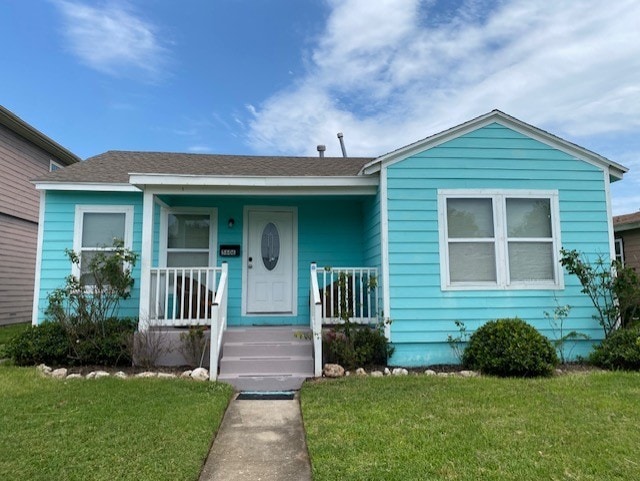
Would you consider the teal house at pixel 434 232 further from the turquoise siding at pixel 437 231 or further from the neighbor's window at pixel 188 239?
the neighbor's window at pixel 188 239

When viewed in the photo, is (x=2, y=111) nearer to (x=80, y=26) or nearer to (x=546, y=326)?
(x=80, y=26)

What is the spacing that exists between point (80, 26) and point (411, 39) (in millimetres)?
8433

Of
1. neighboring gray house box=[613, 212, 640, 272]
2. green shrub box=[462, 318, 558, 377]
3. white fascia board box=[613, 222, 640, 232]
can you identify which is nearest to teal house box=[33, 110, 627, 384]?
green shrub box=[462, 318, 558, 377]

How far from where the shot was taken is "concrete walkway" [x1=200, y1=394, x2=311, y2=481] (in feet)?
9.40

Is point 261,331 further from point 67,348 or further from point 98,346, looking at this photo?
point 67,348

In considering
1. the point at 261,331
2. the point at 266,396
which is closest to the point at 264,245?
the point at 261,331

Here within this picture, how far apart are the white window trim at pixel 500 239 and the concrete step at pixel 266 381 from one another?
2.51m

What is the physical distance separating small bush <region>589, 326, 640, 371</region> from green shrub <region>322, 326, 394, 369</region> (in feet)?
9.44

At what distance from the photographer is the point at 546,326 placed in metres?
6.10

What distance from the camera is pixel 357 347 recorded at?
227 inches

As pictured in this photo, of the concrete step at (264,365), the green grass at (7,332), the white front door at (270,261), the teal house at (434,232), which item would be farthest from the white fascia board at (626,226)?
the green grass at (7,332)

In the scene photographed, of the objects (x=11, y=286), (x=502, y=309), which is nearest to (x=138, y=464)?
(x=502, y=309)

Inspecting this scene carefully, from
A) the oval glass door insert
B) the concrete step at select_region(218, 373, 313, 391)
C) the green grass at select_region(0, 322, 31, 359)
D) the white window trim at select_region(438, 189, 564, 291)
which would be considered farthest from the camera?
the green grass at select_region(0, 322, 31, 359)

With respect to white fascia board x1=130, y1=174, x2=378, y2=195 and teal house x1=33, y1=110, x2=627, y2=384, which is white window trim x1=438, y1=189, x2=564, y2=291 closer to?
teal house x1=33, y1=110, x2=627, y2=384
